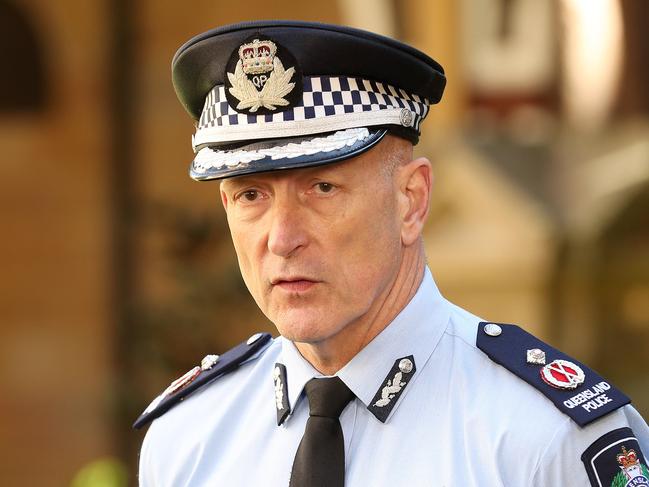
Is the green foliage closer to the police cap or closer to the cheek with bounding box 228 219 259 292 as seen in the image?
the cheek with bounding box 228 219 259 292

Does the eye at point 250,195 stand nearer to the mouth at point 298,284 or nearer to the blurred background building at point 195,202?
the mouth at point 298,284

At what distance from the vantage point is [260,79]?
2445mm

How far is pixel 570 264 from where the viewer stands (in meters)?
7.34

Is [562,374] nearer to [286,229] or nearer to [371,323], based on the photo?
[371,323]

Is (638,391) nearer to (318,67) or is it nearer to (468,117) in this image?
(468,117)

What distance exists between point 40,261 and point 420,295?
6.89 m

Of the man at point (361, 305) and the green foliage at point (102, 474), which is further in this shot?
the green foliage at point (102, 474)

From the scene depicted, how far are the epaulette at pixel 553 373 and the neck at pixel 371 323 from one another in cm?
18

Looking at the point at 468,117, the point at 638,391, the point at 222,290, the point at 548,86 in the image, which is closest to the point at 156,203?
the point at 222,290

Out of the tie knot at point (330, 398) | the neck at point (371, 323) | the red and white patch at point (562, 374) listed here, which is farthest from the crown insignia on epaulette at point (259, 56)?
the red and white patch at point (562, 374)

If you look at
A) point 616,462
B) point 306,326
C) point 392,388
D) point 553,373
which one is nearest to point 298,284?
point 306,326

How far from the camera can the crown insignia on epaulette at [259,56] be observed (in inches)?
96.3

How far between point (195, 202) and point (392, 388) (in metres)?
6.40

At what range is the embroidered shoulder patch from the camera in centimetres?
227
